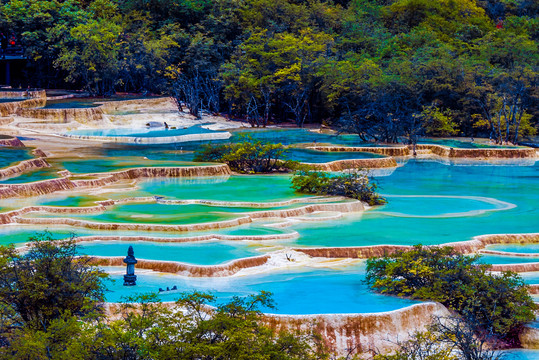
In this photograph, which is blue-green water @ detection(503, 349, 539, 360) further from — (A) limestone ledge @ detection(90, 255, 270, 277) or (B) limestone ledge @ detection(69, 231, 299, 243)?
(B) limestone ledge @ detection(69, 231, 299, 243)

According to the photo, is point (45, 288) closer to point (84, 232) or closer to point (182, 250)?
point (182, 250)

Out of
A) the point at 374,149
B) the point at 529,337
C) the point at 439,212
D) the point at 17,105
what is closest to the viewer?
the point at 529,337

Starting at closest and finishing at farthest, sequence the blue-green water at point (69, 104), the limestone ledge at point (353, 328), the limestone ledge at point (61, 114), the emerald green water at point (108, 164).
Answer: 1. the limestone ledge at point (353, 328)
2. the emerald green water at point (108, 164)
3. the limestone ledge at point (61, 114)
4. the blue-green water at point (69, 104)

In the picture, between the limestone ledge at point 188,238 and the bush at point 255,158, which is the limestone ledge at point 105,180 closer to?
the bush at point 255,158

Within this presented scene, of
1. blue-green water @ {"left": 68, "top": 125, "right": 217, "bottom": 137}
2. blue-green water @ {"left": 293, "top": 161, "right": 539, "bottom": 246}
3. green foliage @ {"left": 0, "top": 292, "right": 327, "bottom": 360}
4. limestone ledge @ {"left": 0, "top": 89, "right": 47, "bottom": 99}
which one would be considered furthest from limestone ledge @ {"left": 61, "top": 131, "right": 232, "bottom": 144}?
green foliage @ {"left": 0, "top": 292, "right": 327, "bottom": 360}

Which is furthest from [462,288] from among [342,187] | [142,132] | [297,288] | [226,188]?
[142,132]

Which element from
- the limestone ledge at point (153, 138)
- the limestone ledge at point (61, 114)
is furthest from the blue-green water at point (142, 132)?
the limestone ledge at point (61, 114)
